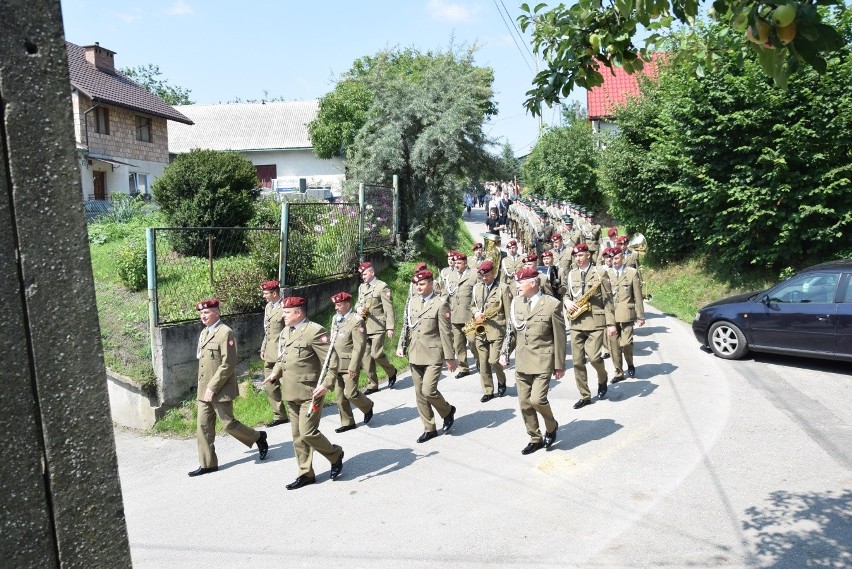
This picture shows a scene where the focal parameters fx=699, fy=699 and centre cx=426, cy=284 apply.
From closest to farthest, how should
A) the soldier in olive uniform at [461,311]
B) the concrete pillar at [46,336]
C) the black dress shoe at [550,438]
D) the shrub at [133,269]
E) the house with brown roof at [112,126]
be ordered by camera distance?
the concrete pillar at [46,336] < the black dress shoe at [550,438] < the soldier in olive uniform at [461,311] < the shrub at [133,269] < the house with brown roof at [112,126]

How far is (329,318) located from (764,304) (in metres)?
7.35

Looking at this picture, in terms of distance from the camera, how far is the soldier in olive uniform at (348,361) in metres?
8.93

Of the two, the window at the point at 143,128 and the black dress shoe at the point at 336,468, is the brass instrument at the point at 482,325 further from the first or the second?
the window at the point at 143,128

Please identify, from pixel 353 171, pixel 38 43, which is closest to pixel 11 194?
pixel 38 43

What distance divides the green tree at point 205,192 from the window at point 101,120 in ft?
60.3

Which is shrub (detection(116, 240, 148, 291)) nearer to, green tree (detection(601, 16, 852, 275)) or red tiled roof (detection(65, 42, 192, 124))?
green tree (detection(601, 16, 852, 275))

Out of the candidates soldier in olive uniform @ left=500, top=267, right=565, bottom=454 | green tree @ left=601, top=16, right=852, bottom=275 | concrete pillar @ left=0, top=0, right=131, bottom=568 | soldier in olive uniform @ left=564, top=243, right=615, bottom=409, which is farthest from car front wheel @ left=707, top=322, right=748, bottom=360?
concrete pillar @ left=0, top=0, right=131, bottom=568

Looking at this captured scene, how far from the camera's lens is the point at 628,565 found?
5.08 meters

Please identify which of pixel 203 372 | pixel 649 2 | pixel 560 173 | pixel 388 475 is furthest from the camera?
pixel 560 173

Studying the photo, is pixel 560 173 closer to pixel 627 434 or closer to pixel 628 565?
pixel 627 434

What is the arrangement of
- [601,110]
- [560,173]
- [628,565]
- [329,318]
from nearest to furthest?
[628,565] → [329,318] → [560,173] → [601,110]

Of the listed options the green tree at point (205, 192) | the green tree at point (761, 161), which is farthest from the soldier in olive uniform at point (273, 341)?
the green tree at point (761, 161)

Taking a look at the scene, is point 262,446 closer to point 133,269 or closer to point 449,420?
point 449,420

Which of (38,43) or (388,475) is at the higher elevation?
(38,43)
